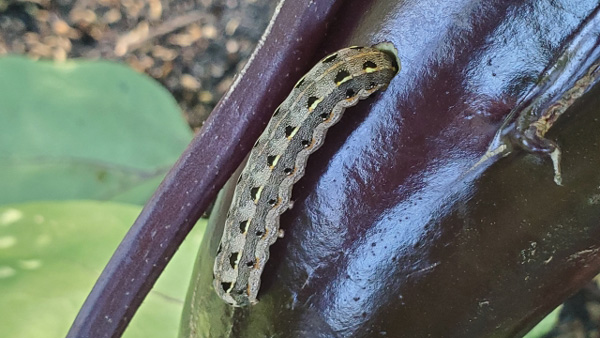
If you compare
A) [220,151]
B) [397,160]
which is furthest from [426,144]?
[220,151]

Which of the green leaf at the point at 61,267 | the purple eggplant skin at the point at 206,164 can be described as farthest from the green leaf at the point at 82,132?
the purple eggplant skin at the point at 206,164

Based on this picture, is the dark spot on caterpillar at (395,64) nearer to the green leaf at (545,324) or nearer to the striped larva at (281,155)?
the striped larva at (281,155)

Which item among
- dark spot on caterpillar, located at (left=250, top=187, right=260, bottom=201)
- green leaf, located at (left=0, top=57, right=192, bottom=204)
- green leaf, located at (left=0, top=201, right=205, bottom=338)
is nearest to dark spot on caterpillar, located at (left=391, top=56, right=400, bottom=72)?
dark spot on caterpillar, located at (left=250, top=187, right=260, bottom=201)

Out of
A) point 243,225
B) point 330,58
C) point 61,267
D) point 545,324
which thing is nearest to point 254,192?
point 243,225

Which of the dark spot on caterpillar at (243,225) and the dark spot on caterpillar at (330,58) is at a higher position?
the dark spot on caterpillar at (330,58)

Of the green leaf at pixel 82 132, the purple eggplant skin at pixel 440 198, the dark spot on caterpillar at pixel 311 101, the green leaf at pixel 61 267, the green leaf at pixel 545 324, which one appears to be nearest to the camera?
the purple eggplant skin at pixel 440 198

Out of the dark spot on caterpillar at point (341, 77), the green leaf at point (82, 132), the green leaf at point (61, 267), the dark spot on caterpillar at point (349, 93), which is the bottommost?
the dark spot on caterpillar at point (349, 93)

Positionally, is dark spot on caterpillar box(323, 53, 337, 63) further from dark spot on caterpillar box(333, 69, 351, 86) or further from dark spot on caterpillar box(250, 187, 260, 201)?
dark spot on caterpillar box(250, 187, 260, 201)
